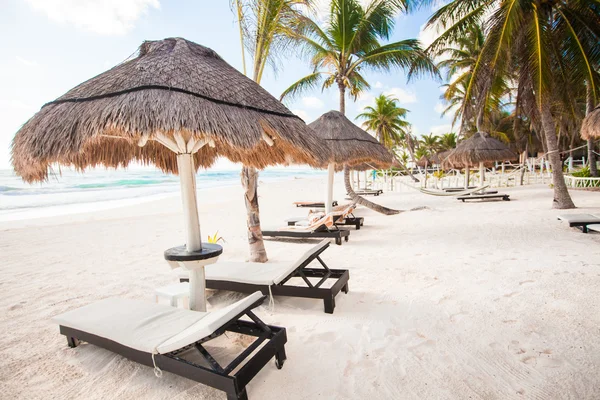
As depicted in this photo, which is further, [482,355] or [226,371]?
[482,355]

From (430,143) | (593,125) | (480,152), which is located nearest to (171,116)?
(593,125)

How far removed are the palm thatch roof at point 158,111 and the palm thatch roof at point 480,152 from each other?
462 inches

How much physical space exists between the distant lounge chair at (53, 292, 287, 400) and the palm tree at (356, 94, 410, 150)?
2311 cm

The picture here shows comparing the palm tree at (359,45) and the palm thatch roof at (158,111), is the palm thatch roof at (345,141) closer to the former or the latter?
the palm tree at (359,45)

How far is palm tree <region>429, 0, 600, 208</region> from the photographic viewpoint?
6262 mm

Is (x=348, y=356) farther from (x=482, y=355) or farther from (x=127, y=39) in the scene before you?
(x=127, y=39)

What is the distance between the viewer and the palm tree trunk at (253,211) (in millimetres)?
4148

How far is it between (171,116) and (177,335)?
55.8 inches

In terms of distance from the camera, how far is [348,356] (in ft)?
6.62

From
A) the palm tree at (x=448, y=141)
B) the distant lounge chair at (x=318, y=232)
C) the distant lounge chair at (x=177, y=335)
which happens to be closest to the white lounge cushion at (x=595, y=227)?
the distant lounge chair at (x=318, y=232)

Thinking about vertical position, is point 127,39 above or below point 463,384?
above

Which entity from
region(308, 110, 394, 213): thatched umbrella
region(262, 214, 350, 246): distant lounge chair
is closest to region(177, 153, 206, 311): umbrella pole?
region(262, 214, 350, 246): distant lounge chair

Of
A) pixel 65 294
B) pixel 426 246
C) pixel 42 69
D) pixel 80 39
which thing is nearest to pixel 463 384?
pixel 426 246

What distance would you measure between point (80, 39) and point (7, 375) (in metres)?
12.3
